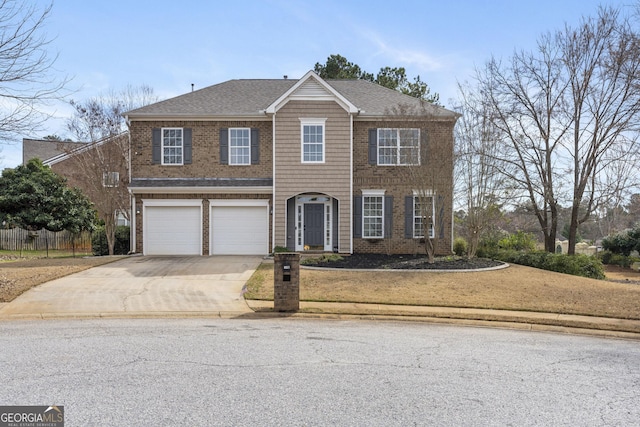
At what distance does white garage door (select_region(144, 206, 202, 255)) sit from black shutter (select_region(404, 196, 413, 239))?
8.59 metres

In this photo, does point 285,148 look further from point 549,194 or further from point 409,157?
point 549,194

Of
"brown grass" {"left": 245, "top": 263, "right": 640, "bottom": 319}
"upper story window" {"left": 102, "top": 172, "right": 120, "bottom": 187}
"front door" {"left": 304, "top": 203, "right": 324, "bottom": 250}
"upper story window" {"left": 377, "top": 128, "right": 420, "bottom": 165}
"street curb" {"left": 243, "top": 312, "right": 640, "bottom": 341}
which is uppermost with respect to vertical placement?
"upper story window" {"left": 377, "top": 128, "right": 420, "bottom": 165}

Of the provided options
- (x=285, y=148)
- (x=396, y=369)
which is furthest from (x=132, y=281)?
(x=396, y=369)

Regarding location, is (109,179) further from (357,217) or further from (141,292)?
(141,292)

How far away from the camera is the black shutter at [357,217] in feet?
72.1

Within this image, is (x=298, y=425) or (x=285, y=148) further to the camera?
(x=285, y=148)

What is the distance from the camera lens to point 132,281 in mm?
14836

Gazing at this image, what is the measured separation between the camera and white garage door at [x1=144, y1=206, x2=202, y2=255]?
22.1m

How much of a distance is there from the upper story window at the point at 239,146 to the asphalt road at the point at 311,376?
1302 centimetres

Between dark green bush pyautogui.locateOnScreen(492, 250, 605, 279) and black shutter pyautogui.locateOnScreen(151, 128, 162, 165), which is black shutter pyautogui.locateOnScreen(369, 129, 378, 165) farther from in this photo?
black shutter pyautogui.locateOnScreen(151, 128, 162, 165)

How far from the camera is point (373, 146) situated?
22.1 m

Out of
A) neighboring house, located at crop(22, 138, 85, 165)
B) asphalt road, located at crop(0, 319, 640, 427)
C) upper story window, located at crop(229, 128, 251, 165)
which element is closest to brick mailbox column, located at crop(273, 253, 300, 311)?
asphalt road, located at crop(0, 319, 640, 427)

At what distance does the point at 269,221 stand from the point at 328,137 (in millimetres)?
4229

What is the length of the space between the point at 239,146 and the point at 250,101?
2345mm
